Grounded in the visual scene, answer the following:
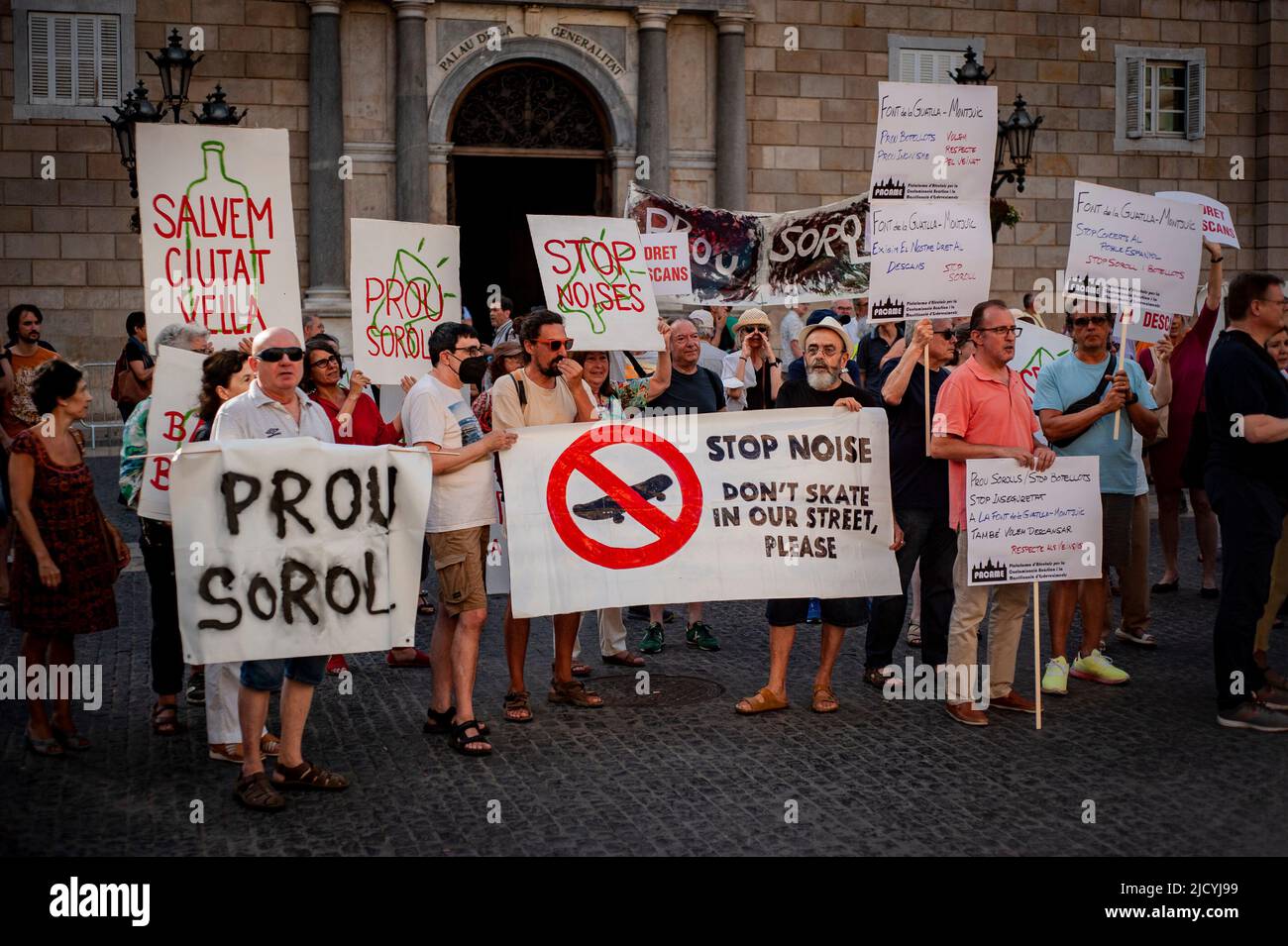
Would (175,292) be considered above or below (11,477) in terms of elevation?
above

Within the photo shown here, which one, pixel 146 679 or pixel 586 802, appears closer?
pixel 586 802

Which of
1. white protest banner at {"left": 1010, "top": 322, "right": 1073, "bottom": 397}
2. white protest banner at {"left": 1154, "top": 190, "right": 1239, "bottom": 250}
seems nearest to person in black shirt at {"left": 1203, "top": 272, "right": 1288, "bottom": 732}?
white protest banner at {"left": 1154, "top": 190, "right": 1239, "bottom": 250}

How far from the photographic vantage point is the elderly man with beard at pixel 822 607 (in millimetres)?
7520

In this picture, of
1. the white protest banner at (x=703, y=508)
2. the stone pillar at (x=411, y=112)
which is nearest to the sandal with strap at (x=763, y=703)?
the white protest banner at (x=703, y=508)

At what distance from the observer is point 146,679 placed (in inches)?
326

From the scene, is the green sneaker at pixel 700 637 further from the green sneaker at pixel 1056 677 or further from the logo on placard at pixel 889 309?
the logo on placard at pixel 889 309

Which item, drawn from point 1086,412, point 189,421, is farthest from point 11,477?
point 1086,412

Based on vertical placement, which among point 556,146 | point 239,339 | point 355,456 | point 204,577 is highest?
point 556,146

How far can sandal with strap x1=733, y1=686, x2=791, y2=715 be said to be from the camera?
24.4 feet

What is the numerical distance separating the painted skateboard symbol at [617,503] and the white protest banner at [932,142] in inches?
77.2

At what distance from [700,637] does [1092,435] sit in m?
2.67

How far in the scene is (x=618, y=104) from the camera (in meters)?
20.8

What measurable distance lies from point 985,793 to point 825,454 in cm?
Result: 220

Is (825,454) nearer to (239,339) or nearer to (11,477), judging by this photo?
(239,339)
